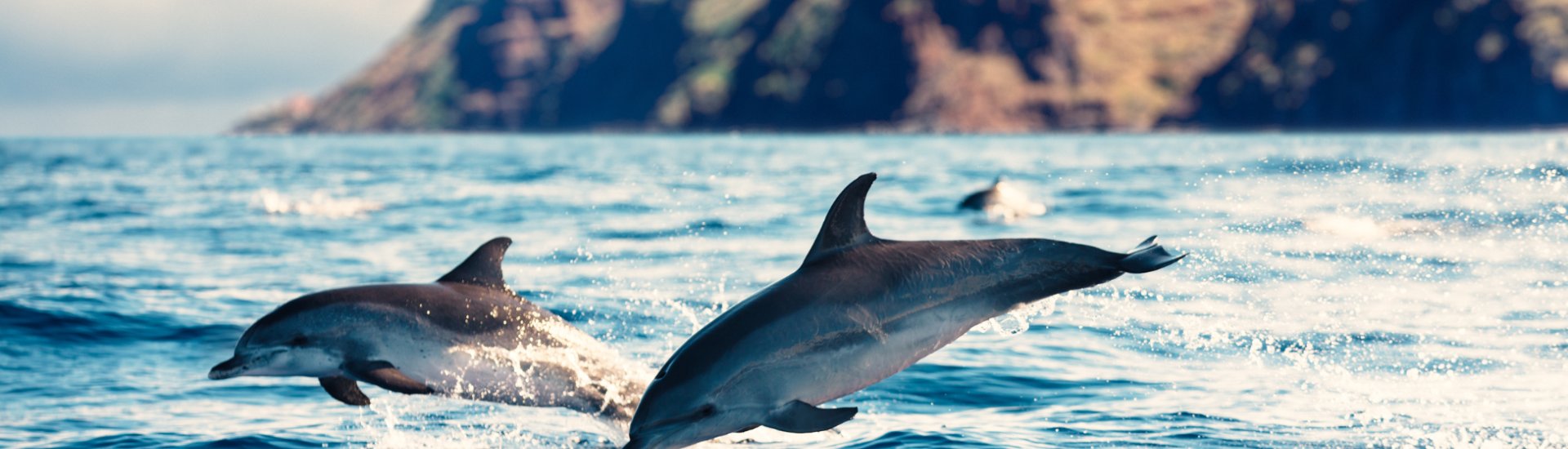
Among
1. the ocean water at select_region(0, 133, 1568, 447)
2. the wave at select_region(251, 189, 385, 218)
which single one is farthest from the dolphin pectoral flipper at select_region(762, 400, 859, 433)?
the wave at select_region(251, 189, 385, 218)

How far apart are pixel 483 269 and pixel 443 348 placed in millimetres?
628

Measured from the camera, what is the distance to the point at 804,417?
602 centimetres

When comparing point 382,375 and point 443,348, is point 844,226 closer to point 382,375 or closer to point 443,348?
point 443,348

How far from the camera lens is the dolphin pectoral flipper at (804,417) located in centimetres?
582

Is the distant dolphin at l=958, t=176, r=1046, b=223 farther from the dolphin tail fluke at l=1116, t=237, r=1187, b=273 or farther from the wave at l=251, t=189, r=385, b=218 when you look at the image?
the dolphin tail fluke at l=1116, t=237, r=1187, b=273

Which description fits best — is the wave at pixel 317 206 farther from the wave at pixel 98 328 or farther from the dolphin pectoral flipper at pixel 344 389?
the dolphin pectoral flipper at pixel 344 389

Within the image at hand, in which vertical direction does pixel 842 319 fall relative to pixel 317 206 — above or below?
below

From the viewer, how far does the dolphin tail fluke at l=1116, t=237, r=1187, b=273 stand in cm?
649

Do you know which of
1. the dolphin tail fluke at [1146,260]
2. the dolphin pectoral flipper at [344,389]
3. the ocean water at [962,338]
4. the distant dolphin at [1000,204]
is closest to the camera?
the dolphin tail fluke at [1146,260]

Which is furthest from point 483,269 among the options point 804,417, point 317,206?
point 317,206

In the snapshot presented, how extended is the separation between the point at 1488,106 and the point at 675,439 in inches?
7793

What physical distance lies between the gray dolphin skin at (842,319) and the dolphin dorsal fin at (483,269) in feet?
6.85

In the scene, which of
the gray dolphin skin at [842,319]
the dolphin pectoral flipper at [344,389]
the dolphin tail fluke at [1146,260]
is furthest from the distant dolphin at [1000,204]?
the gray dolphin skin at [842,319]

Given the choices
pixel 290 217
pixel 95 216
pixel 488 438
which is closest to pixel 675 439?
pixel 488 438
